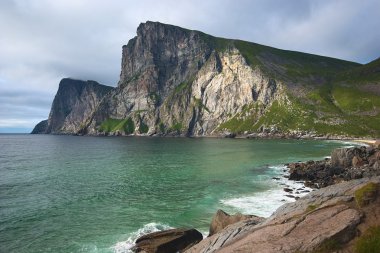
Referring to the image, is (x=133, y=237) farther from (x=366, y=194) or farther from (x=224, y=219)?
(x=366, y=194)

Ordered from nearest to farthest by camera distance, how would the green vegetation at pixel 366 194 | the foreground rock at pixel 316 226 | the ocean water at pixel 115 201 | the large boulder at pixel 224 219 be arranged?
1. the foreground rock at pixel 316 226
2. the green vegetation at pixel 366 194
3. the large boulder at pixel 224 219
4. the ocean water at pixel 115 201

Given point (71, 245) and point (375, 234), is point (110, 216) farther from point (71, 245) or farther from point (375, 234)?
point (375, 234)

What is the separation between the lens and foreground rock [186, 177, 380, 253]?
1970cm

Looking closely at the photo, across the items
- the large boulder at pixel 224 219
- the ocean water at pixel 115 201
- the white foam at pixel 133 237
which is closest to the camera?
the large boulder at pixel 224 219

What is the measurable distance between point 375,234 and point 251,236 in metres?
7.74

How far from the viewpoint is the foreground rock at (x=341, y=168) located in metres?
70.7

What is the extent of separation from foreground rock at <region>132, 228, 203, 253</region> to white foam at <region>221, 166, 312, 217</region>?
15.3 meters

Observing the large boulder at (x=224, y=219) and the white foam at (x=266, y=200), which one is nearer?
the large boulder at (x=224, y=219)

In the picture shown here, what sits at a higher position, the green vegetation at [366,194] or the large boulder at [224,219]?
the green vegetation at [366,194]

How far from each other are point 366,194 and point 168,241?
64.0 feet

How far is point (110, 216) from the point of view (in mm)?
47969

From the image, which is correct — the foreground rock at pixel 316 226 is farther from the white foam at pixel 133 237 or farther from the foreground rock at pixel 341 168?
the foreground rock at pixel 341 168

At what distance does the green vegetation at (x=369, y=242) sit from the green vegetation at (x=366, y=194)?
131 inches

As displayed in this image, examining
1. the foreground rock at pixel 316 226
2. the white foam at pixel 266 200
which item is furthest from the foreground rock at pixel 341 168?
the foreground rock at pixel 316 226
